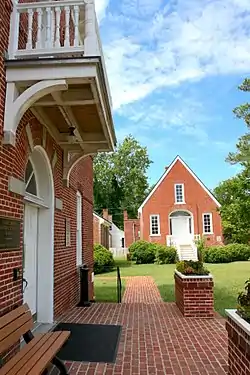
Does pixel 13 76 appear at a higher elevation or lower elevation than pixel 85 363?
higher

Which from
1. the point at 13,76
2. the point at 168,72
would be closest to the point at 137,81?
the point at 168,72

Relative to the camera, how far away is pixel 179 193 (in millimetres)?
33281

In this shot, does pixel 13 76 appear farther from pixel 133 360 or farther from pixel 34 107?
pixel 133 360

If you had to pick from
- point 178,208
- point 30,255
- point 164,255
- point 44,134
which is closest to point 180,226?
point 178,208

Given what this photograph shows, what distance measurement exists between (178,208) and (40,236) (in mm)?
27053

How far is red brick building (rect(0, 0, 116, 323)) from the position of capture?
15.6 feet

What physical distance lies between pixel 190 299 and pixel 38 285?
11.0 feet

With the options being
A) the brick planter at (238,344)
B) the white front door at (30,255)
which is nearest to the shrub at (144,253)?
the white front door at (30,255)

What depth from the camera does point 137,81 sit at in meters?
16.7

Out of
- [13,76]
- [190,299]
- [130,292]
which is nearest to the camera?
[13,76]

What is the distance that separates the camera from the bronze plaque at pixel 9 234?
4.49 metres

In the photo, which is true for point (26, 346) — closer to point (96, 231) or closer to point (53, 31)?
point (53, 31)

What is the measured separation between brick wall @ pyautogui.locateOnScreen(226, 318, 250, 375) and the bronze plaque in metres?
2.96

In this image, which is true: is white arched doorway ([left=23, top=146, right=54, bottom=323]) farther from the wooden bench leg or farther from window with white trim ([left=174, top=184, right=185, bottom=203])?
window with white trim ([left=174, top=184, right=185, bottom=203])
